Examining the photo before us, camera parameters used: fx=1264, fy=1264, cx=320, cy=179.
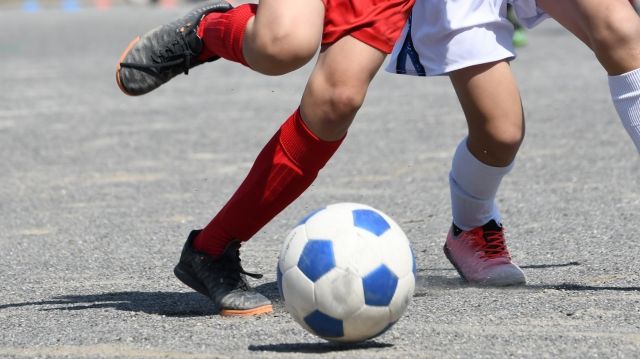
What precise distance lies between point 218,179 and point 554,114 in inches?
130

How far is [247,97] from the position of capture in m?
11.6

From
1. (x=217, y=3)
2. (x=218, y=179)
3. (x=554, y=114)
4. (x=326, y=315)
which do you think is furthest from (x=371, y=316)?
(x=554, y=114)

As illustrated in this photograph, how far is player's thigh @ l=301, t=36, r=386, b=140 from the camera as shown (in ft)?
12.4

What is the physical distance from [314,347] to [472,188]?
130cm

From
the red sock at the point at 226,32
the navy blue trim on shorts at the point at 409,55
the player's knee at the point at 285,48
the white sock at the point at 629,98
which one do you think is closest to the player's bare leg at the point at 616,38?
the white sock at the point at 629,98

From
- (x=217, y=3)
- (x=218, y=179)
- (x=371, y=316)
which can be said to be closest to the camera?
(x=371, y=316)

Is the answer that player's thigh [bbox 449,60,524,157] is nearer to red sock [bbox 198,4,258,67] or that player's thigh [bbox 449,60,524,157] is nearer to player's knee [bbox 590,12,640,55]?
player's knee [bbox 590,12,640,55]

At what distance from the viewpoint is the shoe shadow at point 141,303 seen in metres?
4.26

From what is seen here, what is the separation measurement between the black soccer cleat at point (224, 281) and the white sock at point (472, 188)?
98 centimetres

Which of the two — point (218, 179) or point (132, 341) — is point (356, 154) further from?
point (132, 341)

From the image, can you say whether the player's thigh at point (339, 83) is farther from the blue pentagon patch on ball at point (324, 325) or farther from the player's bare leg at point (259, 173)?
the blue pentagon patch on ball at point (324, 325)

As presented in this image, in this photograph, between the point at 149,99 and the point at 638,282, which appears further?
the point at 149,99

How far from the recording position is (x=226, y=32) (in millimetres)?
4035

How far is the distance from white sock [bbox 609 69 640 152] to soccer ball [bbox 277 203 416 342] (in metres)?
1.02
